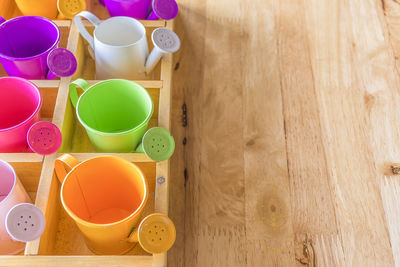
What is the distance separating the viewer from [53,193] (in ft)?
2.28

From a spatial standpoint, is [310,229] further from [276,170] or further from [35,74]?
[35,74]

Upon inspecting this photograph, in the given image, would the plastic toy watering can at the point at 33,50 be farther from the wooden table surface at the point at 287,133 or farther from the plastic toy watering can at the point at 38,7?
the wooden table surface at the point at 287,133

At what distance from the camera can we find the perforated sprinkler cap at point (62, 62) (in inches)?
30.1

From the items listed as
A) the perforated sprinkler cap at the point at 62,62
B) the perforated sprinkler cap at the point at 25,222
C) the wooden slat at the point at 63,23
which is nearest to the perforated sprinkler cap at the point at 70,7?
the wooden slat at the point at 63,23

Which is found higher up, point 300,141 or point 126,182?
point 126,182

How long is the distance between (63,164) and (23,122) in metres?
0.09

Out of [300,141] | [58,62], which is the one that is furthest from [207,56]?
[58,62]

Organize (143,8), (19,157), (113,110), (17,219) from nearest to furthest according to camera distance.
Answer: (17,219), (19,157), (113,110), (143,8)

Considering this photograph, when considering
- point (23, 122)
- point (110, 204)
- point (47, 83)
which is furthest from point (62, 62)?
point (110, 204)

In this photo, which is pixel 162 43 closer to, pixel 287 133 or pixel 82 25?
pixel 82 25

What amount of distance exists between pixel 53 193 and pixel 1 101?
0.73 ft

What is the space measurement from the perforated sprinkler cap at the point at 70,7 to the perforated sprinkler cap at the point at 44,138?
0.90 ft

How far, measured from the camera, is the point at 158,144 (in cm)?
72

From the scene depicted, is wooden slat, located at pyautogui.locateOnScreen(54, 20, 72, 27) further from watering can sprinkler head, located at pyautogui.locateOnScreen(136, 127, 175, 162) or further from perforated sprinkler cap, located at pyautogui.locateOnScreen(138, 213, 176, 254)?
perforated sprinkler cap, located at pyautogui.locateOnScreen(138, 213, 176, 254)
